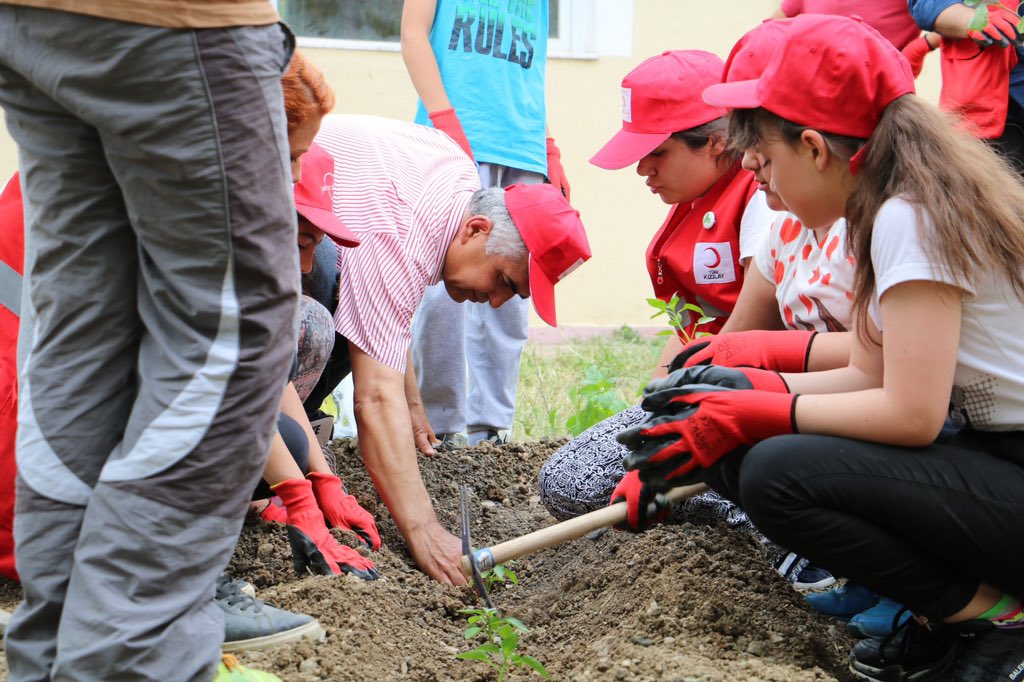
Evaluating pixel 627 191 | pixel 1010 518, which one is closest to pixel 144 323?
pixel 1010 518

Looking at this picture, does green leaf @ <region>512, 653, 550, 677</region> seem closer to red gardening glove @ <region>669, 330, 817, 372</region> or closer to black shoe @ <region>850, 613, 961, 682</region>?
black shoe @ <region>850, 613, 961, 682</region>

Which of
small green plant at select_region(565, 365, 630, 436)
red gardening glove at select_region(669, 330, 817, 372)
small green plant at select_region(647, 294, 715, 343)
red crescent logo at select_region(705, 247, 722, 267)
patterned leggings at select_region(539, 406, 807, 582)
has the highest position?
red crescent logo at select_region(705, 247, 722, 267)

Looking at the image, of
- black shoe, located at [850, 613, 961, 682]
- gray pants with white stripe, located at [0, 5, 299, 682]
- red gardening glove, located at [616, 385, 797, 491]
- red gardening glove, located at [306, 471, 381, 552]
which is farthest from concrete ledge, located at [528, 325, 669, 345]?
gray pants with white stripe, located at [0, 5, 299, 682]

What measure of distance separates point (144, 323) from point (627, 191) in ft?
16.1

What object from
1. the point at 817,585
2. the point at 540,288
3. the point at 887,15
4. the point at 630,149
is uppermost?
the point at 887,15

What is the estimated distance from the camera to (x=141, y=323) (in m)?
1.66

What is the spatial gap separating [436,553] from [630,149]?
1256 millimetres

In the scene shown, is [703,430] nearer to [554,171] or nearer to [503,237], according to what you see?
[503,237]

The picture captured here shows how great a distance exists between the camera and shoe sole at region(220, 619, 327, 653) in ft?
6.74

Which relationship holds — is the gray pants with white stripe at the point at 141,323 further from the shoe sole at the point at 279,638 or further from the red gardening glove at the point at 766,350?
the red gardening glove at the point at 766,350

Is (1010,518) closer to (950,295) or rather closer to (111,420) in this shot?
(950,295)

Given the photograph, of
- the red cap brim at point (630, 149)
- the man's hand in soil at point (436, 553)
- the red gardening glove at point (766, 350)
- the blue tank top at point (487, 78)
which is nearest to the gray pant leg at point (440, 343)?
the blue tank top at point (487, 78)

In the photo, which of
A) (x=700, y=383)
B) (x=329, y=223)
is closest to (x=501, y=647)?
(x=700, y=383)

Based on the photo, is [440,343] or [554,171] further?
[554,171]
